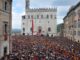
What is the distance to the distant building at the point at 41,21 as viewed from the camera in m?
113

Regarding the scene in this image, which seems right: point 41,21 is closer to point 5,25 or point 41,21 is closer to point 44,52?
point 44,52

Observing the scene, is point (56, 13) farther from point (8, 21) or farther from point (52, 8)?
point (8, 21)

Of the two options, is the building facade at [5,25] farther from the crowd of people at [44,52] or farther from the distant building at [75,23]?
the distant building at [75,23]

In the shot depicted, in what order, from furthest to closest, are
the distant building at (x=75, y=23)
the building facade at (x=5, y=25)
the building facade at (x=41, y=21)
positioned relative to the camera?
the building facade at (x=41, y=21), the distant building at (x=75, y=23), the building facade at (x=5, y=25)

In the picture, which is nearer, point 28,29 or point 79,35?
point 79,35

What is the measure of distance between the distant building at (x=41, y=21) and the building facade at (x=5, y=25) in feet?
269

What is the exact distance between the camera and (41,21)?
11475 cm

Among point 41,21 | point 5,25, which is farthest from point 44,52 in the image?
point 41,21

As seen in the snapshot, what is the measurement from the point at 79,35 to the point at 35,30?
187ft

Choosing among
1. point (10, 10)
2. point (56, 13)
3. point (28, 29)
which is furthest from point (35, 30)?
point (10, 10)

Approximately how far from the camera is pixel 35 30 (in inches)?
4535

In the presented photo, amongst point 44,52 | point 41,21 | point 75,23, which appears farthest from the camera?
point 41,21

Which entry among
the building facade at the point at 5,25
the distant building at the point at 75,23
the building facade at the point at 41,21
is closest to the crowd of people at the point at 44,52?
the building facade at the point at 5,25

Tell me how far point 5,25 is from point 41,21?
280 feet
